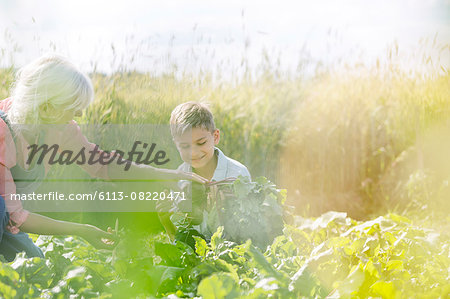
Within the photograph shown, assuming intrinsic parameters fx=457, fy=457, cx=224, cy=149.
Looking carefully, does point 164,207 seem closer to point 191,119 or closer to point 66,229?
point 66,229

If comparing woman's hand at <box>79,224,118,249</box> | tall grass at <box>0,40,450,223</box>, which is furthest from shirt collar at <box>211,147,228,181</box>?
tall grass at <box>0,40,450,223</box>

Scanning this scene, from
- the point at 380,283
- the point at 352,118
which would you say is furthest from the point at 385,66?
the point at 380,283

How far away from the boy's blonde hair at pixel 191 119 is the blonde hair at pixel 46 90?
14.7 inches

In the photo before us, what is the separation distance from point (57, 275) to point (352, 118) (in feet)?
13.7

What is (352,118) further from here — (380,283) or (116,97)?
(380,283)

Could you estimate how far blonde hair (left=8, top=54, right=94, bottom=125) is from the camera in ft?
5.32

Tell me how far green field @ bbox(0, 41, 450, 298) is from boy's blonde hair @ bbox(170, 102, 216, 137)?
1.24 ft

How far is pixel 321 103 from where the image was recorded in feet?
15.0

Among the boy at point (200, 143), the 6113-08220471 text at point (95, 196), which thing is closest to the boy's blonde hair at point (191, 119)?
the boy at point (200, 143)

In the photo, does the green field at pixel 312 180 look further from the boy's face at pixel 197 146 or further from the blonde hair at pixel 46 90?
the blonde hair at pixel 46 90

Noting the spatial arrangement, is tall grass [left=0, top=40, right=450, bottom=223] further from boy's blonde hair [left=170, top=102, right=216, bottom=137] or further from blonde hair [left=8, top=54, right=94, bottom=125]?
blonde hair [left=8, top=54, right=94, bottom=125]

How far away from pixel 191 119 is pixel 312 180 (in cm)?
294

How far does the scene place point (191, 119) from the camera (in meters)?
1.81

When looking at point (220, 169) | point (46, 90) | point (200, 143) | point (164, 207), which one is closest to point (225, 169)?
point (220, 169)
